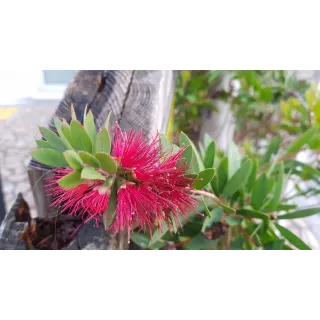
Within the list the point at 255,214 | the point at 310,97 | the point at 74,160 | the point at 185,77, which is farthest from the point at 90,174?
the point at 185,77

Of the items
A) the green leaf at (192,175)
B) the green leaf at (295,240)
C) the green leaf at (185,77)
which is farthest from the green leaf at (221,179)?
the green leaf at (185,77)

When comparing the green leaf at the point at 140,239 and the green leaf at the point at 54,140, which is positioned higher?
the green leaf at the point at 54,140

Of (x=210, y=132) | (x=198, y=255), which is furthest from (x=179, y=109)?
(x=198, y=255)

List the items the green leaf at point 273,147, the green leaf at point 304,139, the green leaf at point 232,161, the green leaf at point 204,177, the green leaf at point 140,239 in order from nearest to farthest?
1. the green leaf at point 204,177
2. the green leaf at point 140,239
3. the green leaf at point 232,161
4. the green leaf at point 304,139
5. the green leaf at point 273,147

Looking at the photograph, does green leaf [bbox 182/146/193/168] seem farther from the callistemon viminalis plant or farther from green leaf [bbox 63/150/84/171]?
green leaf [bbox 63/150/84/171]

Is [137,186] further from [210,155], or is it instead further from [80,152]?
[210,155]

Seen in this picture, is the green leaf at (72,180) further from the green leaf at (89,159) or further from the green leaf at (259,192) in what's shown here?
the green leaf at (259,192)

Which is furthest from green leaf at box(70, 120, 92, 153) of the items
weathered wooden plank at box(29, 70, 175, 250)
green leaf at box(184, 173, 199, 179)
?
weathered wooden plank at box(29, 70, 175, 250)
